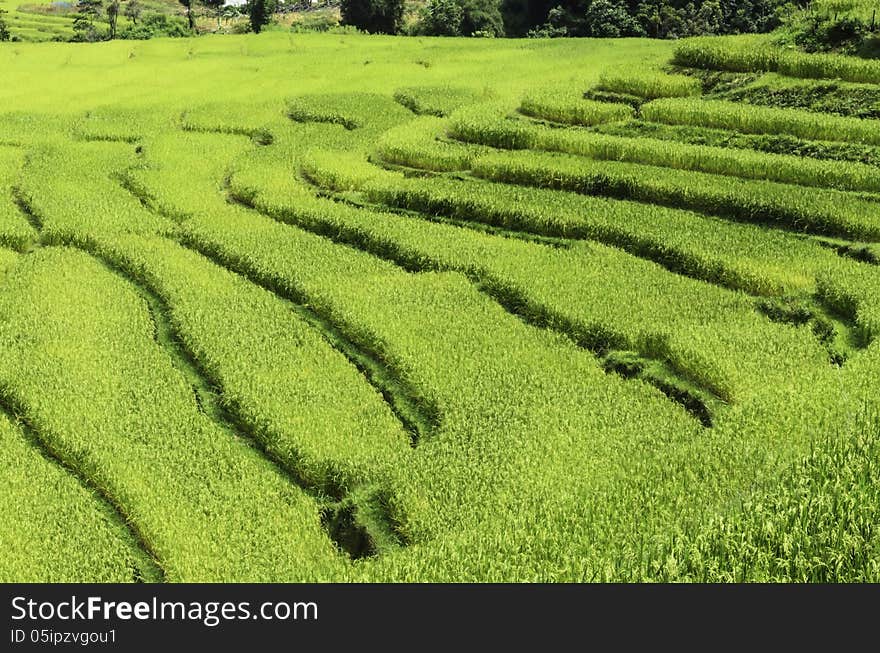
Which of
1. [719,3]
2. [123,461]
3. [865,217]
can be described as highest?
[719,3]

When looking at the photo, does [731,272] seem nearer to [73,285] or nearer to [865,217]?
[865,217]

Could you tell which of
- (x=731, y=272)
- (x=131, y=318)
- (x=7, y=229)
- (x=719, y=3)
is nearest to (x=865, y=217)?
(x=731, y=272)

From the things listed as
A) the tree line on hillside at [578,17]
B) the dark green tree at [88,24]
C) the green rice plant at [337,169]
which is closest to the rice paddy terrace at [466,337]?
the green rice plant at [337,169]

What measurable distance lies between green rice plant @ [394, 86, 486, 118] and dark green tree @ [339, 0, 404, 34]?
26.8 m

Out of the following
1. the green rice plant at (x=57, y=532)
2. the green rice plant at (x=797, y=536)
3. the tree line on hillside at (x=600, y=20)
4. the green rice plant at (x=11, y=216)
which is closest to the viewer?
the green rice plant at (x=797, y=536)

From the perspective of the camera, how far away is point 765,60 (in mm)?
18844

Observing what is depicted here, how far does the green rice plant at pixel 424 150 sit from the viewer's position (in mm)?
17188

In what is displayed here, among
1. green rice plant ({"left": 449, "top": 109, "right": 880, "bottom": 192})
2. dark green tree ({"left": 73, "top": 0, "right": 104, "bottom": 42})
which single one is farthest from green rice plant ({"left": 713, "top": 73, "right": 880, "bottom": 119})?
dark green tree ({"left": 73, "top": 0, "right": 104, "bottom": 42})

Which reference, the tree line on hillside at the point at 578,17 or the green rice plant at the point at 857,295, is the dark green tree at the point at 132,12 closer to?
the tree line on hillside at the point at 578,17

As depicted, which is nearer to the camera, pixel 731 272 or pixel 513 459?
pixel 513 459

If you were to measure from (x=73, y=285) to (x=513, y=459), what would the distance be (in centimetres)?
802

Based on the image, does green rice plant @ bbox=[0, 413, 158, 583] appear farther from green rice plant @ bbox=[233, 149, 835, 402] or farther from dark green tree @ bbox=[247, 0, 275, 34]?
dark green tree @ bbox=[247, 0, 275, 34]

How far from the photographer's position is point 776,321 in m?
10.7

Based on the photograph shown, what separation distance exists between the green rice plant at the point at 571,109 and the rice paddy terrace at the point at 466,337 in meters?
0.10
